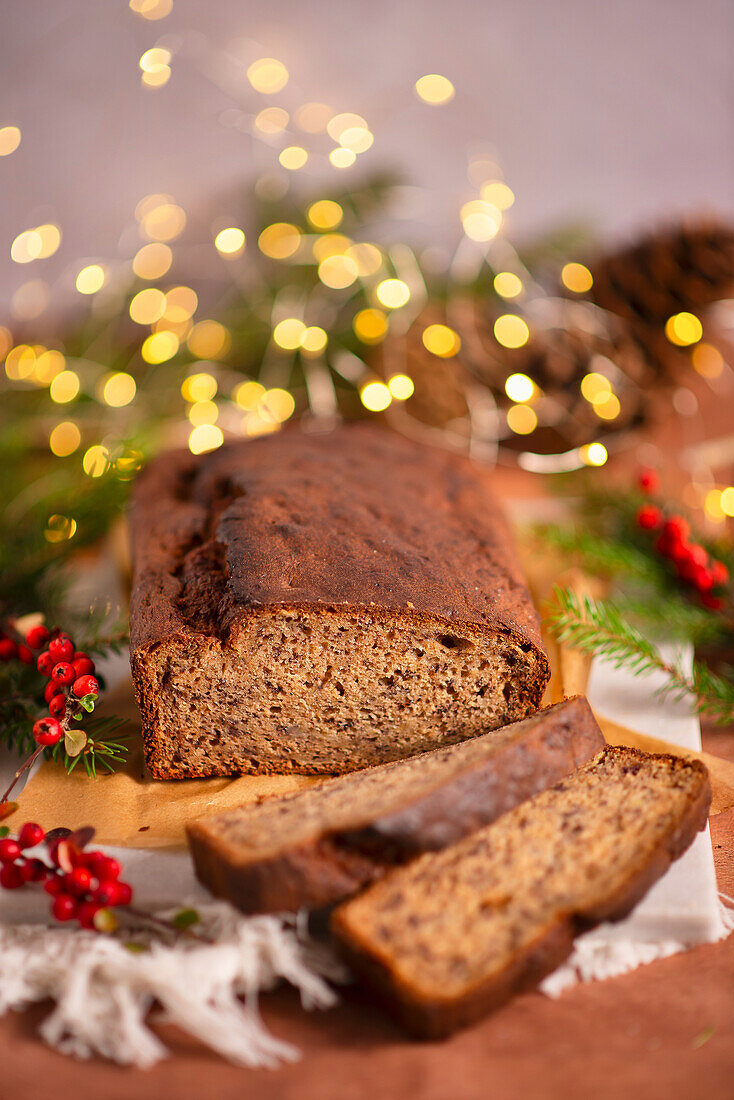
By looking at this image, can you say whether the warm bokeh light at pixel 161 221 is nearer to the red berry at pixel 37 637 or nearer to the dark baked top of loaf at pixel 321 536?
the dark baked top of loaf at pixel 321 536

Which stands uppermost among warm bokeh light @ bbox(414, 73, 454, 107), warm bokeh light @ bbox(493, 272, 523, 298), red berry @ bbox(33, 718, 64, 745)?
warm bokeh light @ bbox(414, 73, 454, 107)

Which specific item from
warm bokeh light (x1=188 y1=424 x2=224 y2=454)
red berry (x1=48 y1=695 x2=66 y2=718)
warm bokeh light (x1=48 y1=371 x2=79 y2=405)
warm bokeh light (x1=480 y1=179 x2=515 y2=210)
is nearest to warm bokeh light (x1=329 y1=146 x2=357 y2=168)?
warm bokeh light (x1=480 y1=179 x2=515 y2=210)

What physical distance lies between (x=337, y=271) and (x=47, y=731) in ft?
10.2

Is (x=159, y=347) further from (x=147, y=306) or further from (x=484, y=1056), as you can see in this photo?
(x=484, y=1056)

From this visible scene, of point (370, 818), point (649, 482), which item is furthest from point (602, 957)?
point (649, 482)

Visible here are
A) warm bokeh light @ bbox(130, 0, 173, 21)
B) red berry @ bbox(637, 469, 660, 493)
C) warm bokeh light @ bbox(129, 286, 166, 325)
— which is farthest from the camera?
warm bokeh light @ bbox(129, 286, 166, 325)

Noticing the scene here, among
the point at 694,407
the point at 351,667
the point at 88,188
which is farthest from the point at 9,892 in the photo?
the point at 88,188

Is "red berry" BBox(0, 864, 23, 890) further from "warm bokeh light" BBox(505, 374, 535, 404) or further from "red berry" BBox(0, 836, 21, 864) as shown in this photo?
"warm bokeh light" BBox(505, 374, 535, 404)

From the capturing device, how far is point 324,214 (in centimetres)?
489

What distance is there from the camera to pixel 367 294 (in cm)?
450

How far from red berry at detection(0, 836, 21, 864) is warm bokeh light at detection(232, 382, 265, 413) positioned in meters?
2.84

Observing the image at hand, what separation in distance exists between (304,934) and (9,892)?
26.4 inches

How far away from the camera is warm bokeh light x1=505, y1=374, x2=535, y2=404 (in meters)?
4.02

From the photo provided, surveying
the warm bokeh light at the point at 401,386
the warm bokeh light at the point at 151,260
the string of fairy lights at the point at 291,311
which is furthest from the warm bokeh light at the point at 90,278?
Answer: the warm bokeh light at the point at 401,386
